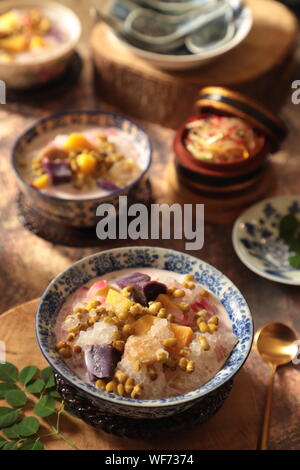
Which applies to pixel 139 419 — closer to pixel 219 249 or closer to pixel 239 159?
pixel 219 249

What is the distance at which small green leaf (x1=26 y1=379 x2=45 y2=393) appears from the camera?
1.59m

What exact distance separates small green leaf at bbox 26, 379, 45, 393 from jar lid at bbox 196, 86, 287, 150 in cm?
119

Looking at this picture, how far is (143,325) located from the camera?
1502 millimetres

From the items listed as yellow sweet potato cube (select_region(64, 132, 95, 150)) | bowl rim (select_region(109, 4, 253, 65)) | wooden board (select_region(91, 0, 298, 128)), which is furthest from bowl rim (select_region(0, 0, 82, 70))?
yellow sweet potato cube (select_region(64, 132, 95, 150))

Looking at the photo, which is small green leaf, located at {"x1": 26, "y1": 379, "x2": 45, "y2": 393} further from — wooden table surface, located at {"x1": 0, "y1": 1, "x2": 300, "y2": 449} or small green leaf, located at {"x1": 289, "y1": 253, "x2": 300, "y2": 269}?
small green leaf, located at {"x1": 289, "y1": 253, "x2": 300, "y2": 269}

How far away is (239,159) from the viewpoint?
219 centimetres

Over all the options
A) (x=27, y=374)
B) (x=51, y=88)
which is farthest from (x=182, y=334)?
(x=51, y=88)

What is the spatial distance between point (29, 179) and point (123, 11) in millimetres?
1073

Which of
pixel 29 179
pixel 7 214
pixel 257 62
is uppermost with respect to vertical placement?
pixel 257 62

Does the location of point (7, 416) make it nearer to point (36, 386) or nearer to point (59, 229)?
point (36, 386)

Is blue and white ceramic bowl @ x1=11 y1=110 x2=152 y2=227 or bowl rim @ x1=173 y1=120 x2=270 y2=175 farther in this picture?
bowl rim @ x1=173 y1=120 x2=270 y2=175

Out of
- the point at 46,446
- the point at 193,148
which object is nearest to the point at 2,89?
the point at 193,148

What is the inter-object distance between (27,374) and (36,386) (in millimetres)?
46

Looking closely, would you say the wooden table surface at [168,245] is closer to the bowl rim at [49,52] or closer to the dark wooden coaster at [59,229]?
the dark wooden coaster at [59,229]
